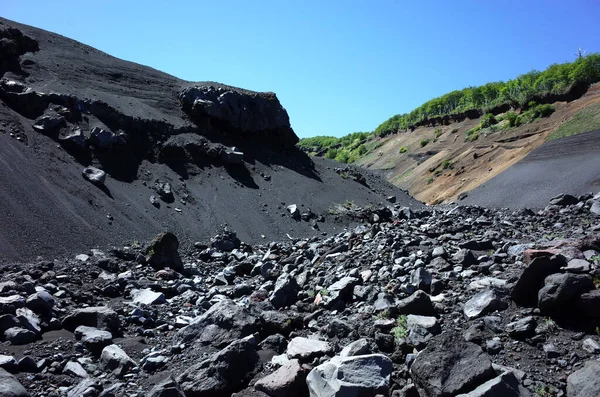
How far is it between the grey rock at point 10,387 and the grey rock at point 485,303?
5924mm

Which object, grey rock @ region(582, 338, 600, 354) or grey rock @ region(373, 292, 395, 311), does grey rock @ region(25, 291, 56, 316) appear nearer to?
grey rock @ region(373, 292, 395, 311)

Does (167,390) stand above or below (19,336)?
below

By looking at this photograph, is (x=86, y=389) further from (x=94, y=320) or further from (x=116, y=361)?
(x=94, y=320)

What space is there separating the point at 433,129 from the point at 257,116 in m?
40.4

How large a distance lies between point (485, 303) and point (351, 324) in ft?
6.39

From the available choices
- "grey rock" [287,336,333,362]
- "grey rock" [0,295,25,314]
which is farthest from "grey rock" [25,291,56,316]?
"grey rock" [287,336,333,362]

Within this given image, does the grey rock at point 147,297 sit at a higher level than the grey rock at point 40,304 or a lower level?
lower

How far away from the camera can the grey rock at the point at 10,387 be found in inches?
209

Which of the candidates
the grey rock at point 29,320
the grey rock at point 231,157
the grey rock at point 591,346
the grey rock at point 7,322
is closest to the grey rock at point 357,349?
the grey rock at point 591,346

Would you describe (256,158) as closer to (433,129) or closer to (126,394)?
(126,394)

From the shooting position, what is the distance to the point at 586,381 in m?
3.96

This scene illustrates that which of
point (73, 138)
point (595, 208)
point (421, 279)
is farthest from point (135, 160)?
point (595, 208)

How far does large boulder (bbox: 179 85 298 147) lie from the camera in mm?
26688

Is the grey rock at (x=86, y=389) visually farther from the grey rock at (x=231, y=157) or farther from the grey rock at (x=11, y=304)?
the grey rock at (x=231, y=157)
